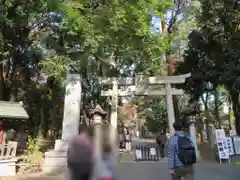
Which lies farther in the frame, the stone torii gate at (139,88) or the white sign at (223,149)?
the stone torii gate at (139,88)

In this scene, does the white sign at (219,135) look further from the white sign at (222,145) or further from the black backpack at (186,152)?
the black backpack at (186,152)

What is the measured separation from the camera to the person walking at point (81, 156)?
16.5 ft

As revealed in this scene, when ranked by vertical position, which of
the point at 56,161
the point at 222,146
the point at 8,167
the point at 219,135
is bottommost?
the point at 8,167

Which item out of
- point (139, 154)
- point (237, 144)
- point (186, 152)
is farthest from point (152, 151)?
point (186, 152)

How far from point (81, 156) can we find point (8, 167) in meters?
7.87

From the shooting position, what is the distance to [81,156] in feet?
16.6

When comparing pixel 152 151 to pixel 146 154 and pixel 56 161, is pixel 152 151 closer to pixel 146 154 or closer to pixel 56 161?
pixel 146 154

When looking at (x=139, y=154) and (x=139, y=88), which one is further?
(x=139, y=88)

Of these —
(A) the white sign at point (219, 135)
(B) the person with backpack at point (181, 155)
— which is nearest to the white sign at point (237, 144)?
(A) the white sign at point (219, 135)

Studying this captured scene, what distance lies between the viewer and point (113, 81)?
18.7 meters

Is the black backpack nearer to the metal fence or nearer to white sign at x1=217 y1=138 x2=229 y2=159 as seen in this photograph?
white sign at x1=217 y1=138 x2=229 y2=159

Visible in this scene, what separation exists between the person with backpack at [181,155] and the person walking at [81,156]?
164cm

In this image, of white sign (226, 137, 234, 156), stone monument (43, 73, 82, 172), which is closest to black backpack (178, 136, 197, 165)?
stone monument (43, 73, 82, 172)

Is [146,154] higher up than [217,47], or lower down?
lower down
